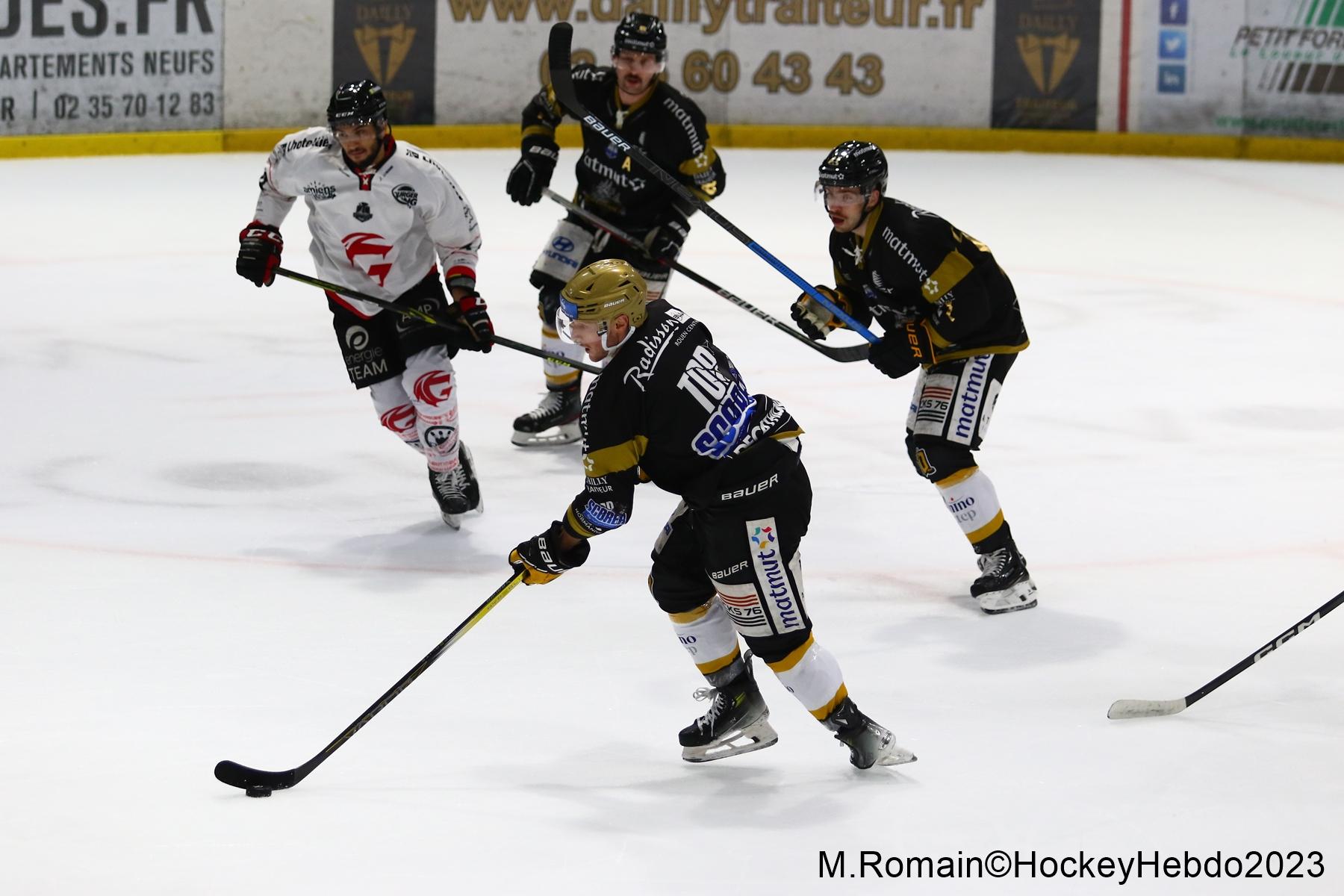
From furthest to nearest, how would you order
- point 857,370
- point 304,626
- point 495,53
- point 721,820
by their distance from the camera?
point 495,53, point 857,370, point 304,626, point 721,820

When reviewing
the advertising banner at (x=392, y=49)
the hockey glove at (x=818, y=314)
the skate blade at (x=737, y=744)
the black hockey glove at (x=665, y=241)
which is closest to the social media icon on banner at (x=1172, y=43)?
the advertising banner at (x=392, y=49)

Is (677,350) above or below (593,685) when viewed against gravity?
above

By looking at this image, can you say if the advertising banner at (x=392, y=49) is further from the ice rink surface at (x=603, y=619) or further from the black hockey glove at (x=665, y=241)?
the black hockey glove at (x=665, y=241)

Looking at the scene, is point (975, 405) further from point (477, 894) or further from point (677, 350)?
point (477, 894)

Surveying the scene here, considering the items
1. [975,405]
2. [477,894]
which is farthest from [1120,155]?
[477,894]

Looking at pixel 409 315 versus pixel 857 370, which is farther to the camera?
pixel 857 370

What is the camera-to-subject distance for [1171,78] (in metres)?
11.9

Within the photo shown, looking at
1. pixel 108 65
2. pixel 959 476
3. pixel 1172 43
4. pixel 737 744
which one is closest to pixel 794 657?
pixel 737 744

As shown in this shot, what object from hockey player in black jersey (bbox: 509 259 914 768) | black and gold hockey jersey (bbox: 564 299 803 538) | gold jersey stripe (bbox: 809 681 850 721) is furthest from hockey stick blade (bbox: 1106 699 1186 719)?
black and gold hockey jersey (bbox: 564 299 803 538)

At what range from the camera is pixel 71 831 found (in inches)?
128

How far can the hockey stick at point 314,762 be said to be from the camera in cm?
343

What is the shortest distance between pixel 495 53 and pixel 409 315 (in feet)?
22.4

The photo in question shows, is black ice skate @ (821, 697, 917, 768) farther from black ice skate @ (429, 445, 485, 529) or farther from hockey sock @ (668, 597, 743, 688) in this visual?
black ice skate @ (429, 445, 485, 529)

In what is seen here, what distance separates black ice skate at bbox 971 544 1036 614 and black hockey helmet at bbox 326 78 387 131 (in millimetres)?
1982
